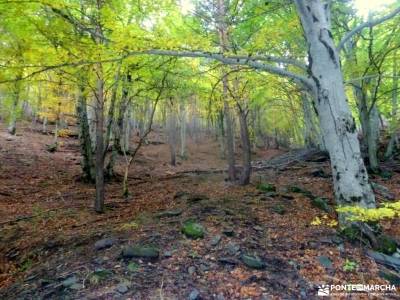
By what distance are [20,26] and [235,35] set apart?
769 cm

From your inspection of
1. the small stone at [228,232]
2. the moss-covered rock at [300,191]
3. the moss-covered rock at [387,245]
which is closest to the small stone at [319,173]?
the moss-covered rock at [300,191]

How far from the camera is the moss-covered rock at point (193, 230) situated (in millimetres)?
5309

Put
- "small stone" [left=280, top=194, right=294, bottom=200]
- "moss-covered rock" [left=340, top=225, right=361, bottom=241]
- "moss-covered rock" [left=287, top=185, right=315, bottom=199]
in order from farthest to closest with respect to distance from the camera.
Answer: "moss-covered rock" [left=287, top=185, right=315, bottom=199], "small stone" [left=280, top=194, right=294, bottom=200], "moss-covered rock" [left=340, top=225, right=361, bottom=241]

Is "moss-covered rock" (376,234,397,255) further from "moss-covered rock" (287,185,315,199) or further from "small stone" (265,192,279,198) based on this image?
"small stone" (265,192,279,198)

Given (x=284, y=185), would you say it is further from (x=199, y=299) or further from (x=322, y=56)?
(x=199, y=299)

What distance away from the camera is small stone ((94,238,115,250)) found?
5.07 metres

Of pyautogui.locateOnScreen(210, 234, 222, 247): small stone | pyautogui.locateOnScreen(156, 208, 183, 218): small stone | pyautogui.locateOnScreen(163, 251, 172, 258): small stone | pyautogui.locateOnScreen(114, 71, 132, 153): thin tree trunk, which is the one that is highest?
pyautogui.locateOnScreen(114, 71, 132, 153): thin tree trunk

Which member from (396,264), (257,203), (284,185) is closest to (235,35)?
(284,185)

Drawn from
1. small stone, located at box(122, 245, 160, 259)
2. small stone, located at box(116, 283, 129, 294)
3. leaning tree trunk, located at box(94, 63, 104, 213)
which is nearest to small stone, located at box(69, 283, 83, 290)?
small stone, located at box(116, 283, 129, 294)

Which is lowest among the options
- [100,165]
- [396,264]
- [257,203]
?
[396,264]

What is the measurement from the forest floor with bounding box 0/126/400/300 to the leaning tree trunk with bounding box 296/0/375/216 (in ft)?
2.92

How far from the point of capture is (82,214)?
7746mm

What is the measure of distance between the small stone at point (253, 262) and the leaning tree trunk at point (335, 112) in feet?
6.95

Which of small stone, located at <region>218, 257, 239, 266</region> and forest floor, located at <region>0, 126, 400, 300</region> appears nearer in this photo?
forest floor, located at <region>0, 126, 400, 300</region>
